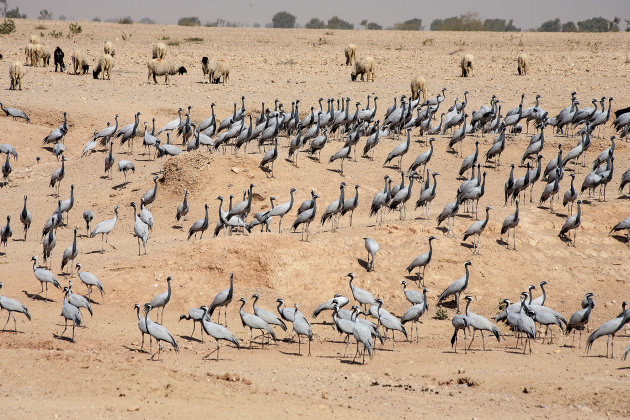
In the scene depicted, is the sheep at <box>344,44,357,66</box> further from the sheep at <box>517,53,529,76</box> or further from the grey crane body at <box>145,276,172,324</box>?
the grey crane body at <box>145,276,172,324</box>

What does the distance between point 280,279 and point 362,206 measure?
5.41 metres

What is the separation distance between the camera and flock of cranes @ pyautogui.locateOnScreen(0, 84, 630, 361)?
12000 millimetres

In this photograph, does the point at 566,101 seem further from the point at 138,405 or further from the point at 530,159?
the point at 138,405

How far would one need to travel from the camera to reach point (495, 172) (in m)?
22.2

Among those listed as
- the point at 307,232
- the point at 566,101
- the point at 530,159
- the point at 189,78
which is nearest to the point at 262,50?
the point at 189,78

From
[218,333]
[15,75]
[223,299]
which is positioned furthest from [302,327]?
[15,75]

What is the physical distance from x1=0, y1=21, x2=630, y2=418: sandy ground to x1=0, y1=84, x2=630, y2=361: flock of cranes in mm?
300

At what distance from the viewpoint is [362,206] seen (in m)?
19.2

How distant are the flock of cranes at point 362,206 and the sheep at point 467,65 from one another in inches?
241

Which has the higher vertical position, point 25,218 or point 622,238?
point 622,238

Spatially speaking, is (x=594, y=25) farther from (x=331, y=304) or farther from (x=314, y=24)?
(x=331, y=304)

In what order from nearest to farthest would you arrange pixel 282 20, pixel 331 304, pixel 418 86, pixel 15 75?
pixel 331 304
pixel 15 75
pixel 418 86
pixel 282 20

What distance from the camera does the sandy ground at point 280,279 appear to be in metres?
9.23

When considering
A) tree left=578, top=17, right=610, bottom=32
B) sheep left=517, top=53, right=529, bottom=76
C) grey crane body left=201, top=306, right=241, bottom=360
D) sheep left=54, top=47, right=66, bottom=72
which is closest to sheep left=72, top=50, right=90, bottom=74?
sheep left=54, top=47, right=66, bottom=72
